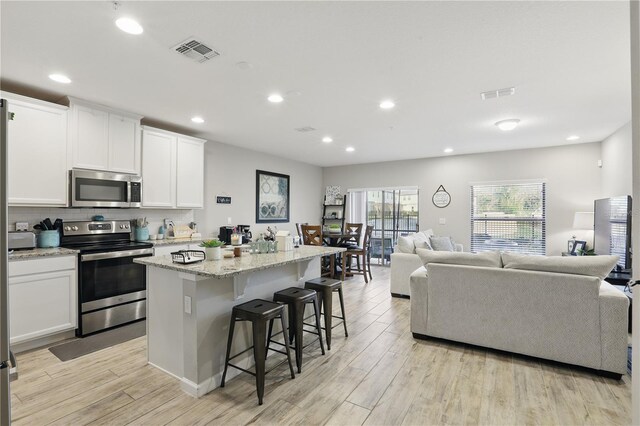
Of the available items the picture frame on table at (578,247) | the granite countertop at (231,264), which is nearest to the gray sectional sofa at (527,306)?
the granite countertop at (231,264)

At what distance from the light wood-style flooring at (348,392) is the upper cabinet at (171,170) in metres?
2.08

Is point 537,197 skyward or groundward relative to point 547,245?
skyward

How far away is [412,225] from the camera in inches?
293

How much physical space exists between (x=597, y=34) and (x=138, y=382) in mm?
4265

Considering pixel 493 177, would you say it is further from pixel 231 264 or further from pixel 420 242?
pixel 231 264

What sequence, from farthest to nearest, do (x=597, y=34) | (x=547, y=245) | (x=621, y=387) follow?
(x=547, y=245) < (x=621, y=387) < (x=597, y=34)

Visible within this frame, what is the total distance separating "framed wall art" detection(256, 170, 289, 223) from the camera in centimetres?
649

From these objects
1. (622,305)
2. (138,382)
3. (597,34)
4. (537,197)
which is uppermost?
(597,34)

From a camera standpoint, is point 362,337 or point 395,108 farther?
point 395,108

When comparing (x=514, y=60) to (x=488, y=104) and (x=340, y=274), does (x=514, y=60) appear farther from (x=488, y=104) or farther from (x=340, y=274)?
(x=340, y=274)

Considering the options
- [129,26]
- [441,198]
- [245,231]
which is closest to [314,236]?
[245,231]

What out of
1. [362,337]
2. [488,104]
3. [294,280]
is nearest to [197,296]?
[294,280]

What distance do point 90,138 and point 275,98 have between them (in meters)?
2.20

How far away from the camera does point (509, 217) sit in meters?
6.33
